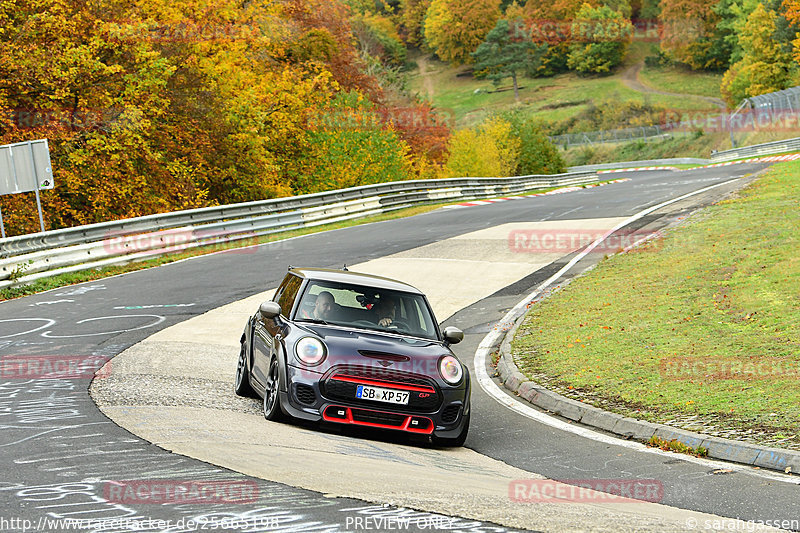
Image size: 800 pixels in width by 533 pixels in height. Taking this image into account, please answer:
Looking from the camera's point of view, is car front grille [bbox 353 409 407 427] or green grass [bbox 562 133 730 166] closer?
car front grille [bbox 353 409 407 427]

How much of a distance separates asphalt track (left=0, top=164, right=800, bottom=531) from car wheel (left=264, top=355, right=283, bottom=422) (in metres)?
1.54

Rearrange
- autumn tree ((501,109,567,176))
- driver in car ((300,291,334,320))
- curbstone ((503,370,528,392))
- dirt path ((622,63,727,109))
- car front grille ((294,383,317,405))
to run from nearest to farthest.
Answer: car front grille ((294,383,317,405)), driver in car ((300,291,334,320)), curbstone ((503,370,528,392)), autumn tree ((501,109,567,176)), dirt path ((622,63,727,109))

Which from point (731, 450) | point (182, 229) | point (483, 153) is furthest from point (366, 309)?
point (483, 153)

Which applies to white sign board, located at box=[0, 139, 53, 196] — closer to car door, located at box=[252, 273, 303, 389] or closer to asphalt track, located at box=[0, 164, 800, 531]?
asphalt track, located at box=[0, 164, 800, 531]

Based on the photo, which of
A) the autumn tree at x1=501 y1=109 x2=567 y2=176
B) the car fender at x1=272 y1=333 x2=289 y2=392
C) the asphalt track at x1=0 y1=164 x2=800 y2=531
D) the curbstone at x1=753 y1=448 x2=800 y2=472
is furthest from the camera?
the autumn tree at x1=501 y1=109 x2=567 y2=176

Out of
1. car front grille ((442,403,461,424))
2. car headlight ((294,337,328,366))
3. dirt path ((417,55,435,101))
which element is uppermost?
dirt path ((417,55,435,101))

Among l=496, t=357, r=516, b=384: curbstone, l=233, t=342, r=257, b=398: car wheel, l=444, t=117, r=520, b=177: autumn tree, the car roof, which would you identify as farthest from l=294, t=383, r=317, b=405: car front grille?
l=444, t=117, r=520, b=177: autumn tree

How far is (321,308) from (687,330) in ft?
18.8

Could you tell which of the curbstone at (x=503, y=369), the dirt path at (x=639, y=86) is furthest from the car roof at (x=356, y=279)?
the dirt path at (x=639, y=86)

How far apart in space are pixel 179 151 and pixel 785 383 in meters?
26.5

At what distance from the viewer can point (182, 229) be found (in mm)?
23969

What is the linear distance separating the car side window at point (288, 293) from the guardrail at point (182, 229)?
9858 millimetres

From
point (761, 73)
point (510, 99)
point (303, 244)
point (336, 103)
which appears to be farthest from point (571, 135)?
point (303, 244)

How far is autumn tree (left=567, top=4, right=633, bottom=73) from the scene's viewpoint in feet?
502
